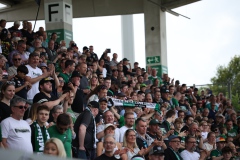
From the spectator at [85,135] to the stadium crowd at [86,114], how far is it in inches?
0.6

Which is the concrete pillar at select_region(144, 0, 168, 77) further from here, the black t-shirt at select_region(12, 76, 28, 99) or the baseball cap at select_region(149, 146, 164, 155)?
the black t-shirt at select_region(12, 76, 28, 99)

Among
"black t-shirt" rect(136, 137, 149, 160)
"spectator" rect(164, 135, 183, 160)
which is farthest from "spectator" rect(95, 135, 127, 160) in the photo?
"spectator" rect(164, 135, 183, 160)

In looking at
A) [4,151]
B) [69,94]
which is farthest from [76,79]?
[4,151]

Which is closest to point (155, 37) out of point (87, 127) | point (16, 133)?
point (87, 127)

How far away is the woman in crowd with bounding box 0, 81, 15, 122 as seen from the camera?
753 centimetres

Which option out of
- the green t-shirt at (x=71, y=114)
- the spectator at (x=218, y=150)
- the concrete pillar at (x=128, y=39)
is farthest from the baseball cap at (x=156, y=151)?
the concrete pillar at (x=128, y=39)

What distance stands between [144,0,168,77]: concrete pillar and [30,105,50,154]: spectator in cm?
1876

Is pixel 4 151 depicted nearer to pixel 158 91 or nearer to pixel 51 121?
pixel 51 121

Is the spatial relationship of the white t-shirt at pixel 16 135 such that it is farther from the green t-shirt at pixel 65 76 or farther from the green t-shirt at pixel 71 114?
the green t-shirt at pixel 65 76

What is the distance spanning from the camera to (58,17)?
19.1 meters

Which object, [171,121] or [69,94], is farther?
[171,121]

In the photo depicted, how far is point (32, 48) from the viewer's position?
1420 cm

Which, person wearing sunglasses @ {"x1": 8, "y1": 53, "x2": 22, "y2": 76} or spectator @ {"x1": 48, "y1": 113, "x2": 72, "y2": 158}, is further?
person wearing sunglasses @ {"x1": 8, "y1": 53, "x2": 22, "y2": 76}

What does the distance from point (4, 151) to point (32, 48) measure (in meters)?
11.4
